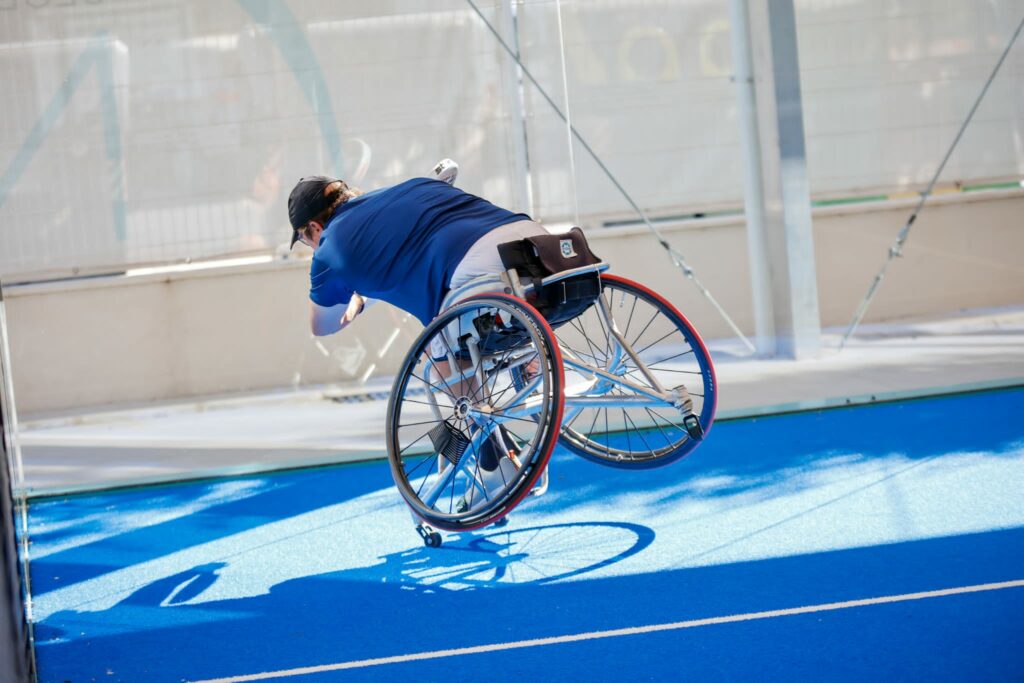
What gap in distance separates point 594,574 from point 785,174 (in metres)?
3.29

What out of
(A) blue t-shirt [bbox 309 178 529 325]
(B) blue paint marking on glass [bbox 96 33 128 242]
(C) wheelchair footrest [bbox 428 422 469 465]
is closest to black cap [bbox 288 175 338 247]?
(A) blue t-shirt [bbox 309 178 529 325]

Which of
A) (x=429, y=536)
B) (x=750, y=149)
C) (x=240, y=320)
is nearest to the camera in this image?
(x=429, y=536)

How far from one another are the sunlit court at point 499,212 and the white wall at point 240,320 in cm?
2

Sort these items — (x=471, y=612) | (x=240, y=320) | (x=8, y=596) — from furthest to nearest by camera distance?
(x=240, y=320), (x=471, y=612), (x=8, y=596)

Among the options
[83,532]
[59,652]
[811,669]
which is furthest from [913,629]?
Result: [83,532]

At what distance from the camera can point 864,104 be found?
5973 mm

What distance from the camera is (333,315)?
314 cm

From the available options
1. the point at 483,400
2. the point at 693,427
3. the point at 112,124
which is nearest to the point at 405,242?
the point at 483,400

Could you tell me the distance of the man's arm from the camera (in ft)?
10.2

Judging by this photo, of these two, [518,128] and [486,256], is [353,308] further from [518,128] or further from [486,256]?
[518,128]

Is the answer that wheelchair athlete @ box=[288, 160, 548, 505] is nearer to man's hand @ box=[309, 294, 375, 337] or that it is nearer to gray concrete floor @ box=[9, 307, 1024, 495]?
man's hand @ box=[309, 294, 375, 337]

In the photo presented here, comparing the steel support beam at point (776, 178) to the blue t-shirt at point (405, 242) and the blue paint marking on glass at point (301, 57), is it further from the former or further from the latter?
the blue t-shirt at point (405, 242)

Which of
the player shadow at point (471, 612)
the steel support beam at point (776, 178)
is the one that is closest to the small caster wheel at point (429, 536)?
the player shadow at point (471, 612)

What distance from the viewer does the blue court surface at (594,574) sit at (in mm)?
Answer: 2324
